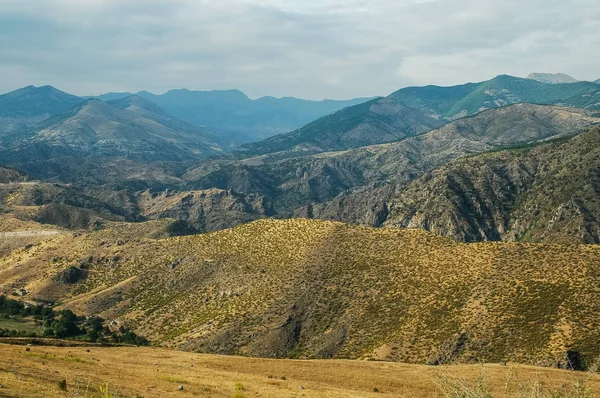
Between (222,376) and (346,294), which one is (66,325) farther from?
(222,376)

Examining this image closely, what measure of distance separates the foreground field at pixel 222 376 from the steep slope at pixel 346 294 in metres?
24.4

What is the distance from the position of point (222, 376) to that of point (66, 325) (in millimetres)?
70271

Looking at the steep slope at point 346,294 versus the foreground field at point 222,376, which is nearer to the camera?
the foreground field at point 222,376

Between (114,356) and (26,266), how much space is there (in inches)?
4734

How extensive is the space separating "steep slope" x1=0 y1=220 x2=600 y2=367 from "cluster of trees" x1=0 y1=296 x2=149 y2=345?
5.32 metres

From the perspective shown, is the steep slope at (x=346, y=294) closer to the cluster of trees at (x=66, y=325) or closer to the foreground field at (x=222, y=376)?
the cluster of trees at (x=66, y=325)

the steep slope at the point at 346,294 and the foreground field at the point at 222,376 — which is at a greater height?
the foreground field at the point at 222,376

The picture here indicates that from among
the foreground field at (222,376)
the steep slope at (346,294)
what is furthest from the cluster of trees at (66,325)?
the foreground field at (222,376)

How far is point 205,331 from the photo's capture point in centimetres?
10519

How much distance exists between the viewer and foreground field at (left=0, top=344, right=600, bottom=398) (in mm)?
38125

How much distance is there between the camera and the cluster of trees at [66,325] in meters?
101

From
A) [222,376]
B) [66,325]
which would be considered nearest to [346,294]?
[66,325]

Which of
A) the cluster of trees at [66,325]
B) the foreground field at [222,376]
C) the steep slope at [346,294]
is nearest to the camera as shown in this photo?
the foreground field at [222,376]

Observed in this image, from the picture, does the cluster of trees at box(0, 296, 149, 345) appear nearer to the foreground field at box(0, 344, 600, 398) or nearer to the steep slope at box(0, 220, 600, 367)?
the steep slope at box(0, 220, 600, 367)
